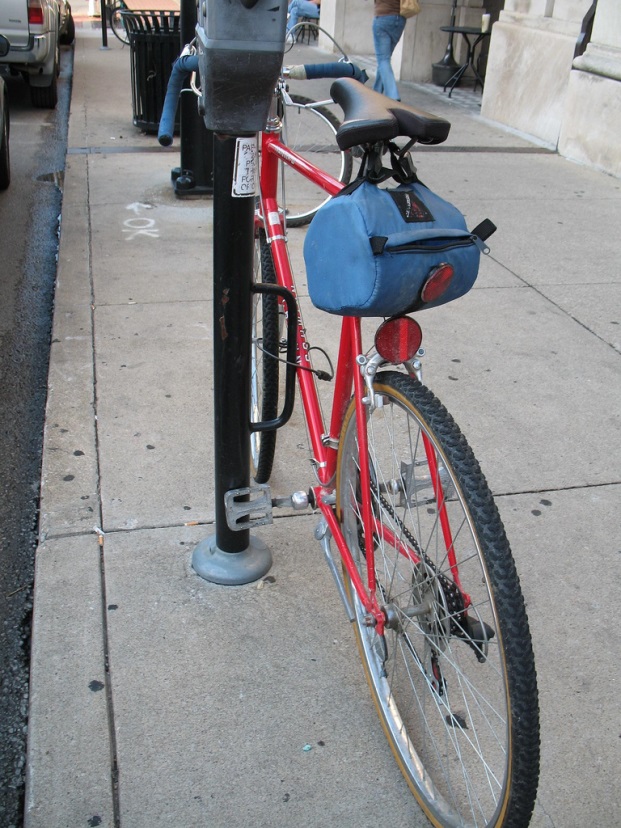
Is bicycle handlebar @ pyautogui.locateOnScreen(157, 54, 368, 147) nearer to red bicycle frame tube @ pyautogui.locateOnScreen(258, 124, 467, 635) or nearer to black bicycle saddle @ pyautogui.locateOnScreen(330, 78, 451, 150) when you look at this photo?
red bicycle frame tube @ pyautogui.locateOnScreen(258, 124, 467, 635)

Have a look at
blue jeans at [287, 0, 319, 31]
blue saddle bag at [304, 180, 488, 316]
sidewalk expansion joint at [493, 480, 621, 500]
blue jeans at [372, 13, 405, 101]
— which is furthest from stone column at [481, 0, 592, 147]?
blue saddle bag at [304, 180, 488, 316]

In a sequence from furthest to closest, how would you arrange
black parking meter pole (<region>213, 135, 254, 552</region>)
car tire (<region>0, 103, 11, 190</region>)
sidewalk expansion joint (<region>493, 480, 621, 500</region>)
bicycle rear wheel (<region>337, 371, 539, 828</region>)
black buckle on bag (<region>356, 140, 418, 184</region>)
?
car tire (<region>0, 103, 11, 190</region>), sidewalk expansion joint (<region>493, 480, 621, 500</region>), black parking meter pole (<region>213, 135, 254, 552</region>), black buckle on bag (<region>356, 140, 418, 184</region>), bicycle rear wheel (<region>337, 371, 539, 828</region>)

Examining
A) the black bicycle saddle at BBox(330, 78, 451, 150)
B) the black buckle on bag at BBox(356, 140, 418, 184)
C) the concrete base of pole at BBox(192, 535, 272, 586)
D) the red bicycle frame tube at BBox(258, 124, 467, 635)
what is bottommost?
the concrete base of pole at BBox(192, 535, 272, 586)

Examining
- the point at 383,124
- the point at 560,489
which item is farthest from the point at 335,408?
the point at 560,489

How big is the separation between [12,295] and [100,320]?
0.94 m

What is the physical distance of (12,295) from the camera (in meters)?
5.25

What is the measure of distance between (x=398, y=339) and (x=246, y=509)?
0.91 m

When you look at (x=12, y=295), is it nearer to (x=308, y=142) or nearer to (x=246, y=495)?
(x=246, y=495)

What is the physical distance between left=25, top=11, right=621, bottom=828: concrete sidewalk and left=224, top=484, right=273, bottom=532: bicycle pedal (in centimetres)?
23

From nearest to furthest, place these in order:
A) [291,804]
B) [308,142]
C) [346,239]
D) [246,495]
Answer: [346,239], [291,804], [246,495], [308,142]

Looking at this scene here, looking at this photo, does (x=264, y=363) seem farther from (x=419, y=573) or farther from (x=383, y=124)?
(x=383, y=124)

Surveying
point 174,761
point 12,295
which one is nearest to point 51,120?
point 12,295

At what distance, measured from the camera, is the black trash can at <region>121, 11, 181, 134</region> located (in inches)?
305

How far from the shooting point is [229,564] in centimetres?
279
